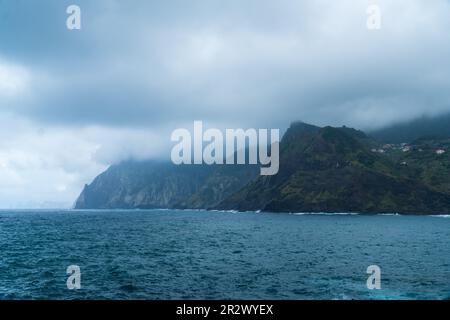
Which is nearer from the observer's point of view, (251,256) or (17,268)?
(17,268)

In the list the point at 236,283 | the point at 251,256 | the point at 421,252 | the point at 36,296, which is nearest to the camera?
the point at 36,296

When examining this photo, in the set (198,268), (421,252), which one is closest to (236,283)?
(198,268)

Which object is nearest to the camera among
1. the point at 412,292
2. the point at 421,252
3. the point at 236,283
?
the point at 412,292

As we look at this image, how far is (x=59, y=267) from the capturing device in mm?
62938

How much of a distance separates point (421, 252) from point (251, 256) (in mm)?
42244
